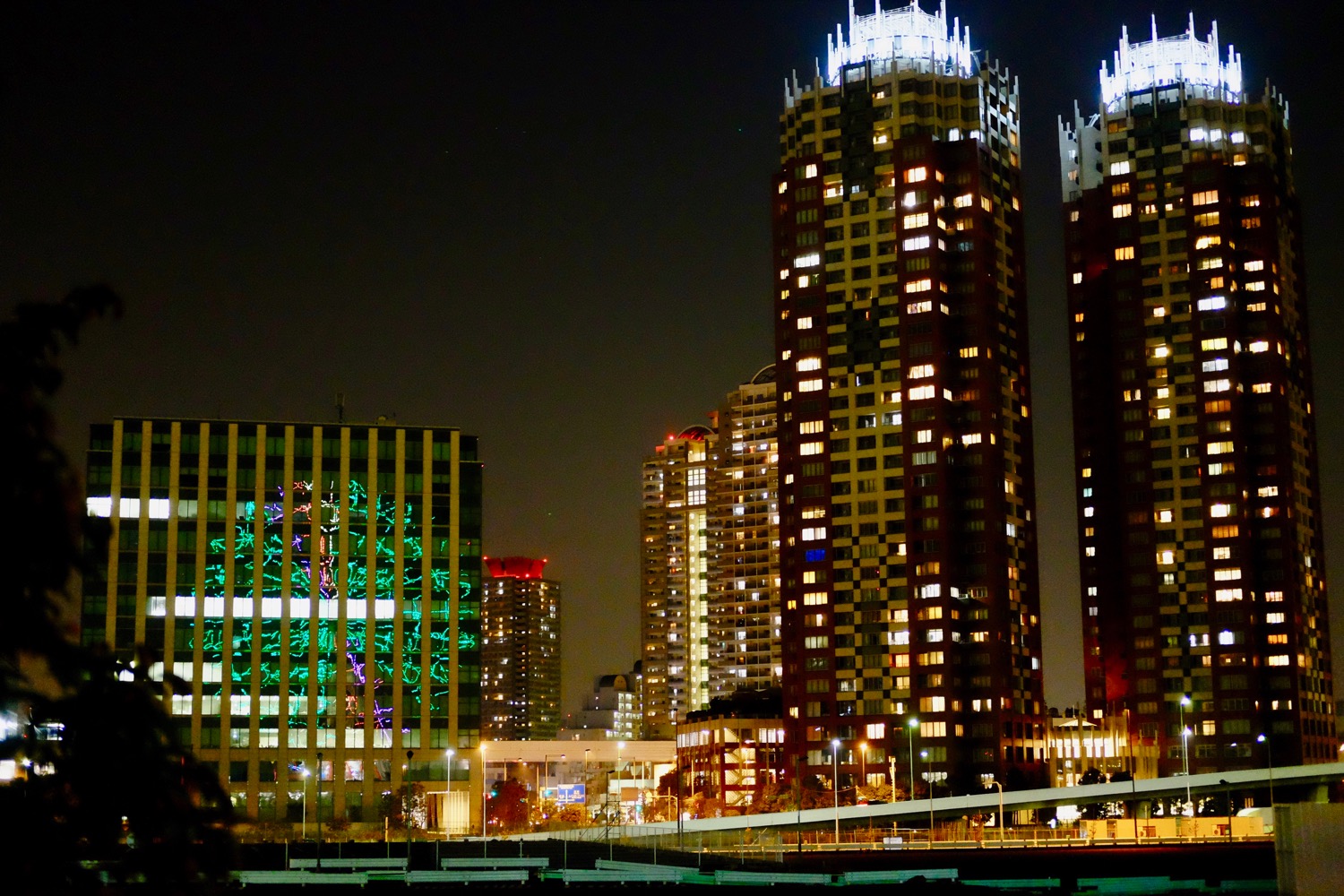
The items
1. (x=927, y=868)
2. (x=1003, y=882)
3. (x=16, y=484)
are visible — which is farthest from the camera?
(x=927, y=868)

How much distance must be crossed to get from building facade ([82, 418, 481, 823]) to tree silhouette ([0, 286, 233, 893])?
174342mm

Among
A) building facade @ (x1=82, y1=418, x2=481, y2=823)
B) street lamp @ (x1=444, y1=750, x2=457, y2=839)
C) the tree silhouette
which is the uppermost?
building facade @ (x1=82, y1=418, x2=481, y2=823)

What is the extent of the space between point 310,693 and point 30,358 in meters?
180

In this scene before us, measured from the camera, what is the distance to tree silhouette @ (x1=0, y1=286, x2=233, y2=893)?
13492 mm

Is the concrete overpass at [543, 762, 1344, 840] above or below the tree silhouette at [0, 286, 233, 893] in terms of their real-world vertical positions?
below

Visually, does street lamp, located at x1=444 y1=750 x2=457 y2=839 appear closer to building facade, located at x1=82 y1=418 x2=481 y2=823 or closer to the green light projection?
building facade, located at x1=82 y1=418 x2=481 y2=823

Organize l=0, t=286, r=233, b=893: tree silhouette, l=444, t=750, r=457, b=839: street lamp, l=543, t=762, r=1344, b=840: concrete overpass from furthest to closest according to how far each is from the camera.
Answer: l=444, t=750, r=457, b=839: street lamp < l=543, t=762, r=1344, b=840: concrete overpass < l=0, t=286, r=233, b=893: tree silhouette

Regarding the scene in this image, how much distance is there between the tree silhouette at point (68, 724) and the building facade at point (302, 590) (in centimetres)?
17434

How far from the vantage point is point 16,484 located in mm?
13492

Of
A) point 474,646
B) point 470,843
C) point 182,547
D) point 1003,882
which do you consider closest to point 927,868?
point 1003,882

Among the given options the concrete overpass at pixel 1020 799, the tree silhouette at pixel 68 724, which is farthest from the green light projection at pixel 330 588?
the tree silhouette at pixel 68 724

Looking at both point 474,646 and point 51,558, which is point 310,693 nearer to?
point 474,646

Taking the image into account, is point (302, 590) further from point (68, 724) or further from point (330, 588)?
point (68, 724)

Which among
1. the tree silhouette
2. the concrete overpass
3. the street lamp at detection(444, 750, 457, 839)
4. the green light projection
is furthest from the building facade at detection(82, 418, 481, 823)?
the tree silhouette
